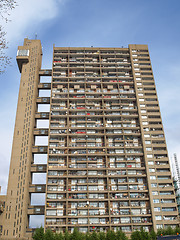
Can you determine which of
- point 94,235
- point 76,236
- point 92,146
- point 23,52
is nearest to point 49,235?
point 76,236

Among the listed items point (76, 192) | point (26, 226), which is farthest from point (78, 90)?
point (26, 226)

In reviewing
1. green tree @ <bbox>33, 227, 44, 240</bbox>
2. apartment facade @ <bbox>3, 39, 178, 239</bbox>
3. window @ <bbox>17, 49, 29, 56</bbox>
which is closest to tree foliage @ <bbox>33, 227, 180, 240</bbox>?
green tree @ <bbox>33, 227, 44, 240</bbox>

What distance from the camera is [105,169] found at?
269 ft

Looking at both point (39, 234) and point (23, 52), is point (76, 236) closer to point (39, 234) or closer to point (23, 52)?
point (39, 234)

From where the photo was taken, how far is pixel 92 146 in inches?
3413

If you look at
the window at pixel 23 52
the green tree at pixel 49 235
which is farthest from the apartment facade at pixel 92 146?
the green tree at pixel 49 235

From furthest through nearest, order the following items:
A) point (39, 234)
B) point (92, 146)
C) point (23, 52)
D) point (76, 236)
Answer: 1. point (23, 52)
2. point (92, 146)
3. point (39, 234)
4. point (76, 236)

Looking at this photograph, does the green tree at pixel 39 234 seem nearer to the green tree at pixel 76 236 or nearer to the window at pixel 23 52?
the green tree at pixel 76 236

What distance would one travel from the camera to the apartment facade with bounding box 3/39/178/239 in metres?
75.9

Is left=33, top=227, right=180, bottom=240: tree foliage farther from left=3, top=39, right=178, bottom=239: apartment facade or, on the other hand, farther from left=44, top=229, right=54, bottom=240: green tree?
left=3, top=39, right=178, bottom=239: apartment facade

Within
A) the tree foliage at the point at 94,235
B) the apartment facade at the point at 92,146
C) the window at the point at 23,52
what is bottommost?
the tree foliage at the point at 94,235

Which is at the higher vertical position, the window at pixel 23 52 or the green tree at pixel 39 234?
the window at pixel 23 52

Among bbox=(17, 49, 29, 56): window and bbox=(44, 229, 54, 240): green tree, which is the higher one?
bbox=(17, 49, 29, 56): window

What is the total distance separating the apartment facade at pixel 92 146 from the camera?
7594cm
